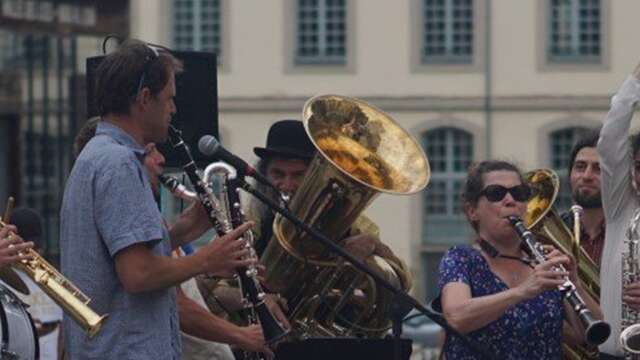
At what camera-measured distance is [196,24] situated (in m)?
41.2

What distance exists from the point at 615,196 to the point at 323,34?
33.0 metres

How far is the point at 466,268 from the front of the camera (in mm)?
7516

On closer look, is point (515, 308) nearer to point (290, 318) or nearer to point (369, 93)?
point (290, 318)

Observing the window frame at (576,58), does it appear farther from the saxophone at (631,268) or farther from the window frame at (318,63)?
the saxophone at (631,268)

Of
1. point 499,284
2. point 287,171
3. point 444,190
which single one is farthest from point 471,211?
point 444,190

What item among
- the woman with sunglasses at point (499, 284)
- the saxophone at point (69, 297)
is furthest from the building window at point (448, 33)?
the saxophone at point (69, 297)

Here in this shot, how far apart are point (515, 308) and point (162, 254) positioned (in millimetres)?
1535

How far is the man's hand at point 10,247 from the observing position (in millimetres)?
6980

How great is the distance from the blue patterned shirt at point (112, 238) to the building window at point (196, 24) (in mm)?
34672

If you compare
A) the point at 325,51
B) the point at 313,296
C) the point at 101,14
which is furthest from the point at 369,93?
the point at 313,296

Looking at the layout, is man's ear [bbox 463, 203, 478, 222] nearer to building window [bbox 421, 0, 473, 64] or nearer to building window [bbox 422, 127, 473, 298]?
building window [bbox 422, 127, 473, 298]

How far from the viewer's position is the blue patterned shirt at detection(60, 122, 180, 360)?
636cm

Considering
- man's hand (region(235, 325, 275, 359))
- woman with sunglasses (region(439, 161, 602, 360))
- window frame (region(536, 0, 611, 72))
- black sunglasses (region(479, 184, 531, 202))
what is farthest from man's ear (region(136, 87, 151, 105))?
window frame (region(536, 0, 611, 72))

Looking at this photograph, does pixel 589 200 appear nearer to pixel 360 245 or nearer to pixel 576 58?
pixel 360 245
